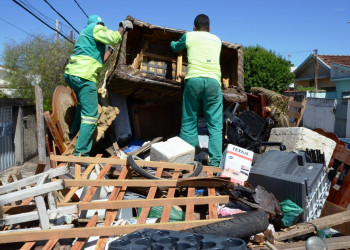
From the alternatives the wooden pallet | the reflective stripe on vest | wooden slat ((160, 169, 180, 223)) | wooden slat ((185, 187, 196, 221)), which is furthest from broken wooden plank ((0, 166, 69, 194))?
the reflective stripe on vest

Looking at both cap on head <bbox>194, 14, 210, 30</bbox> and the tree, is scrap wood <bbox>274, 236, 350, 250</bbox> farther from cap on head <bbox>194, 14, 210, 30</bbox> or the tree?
the tree

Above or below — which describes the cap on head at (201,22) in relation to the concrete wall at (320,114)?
above

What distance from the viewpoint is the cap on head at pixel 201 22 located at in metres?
4.96

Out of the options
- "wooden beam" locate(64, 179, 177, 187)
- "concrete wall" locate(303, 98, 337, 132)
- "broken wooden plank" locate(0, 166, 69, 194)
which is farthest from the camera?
"concrete wall" locate(303, 98, 337, 132)

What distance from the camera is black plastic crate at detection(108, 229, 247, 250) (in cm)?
179

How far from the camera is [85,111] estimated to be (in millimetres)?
4699

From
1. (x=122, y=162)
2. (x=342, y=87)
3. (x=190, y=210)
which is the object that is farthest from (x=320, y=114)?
(x=190, y=210)

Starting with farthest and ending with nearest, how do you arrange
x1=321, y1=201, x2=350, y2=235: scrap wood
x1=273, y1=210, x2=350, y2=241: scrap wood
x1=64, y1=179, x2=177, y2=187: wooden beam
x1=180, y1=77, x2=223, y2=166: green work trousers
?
x1=180, y1=77, x2=223, y2=166: green work trousers < x1=321, y1=201, x2=350, y2=235: scrap wood < x1=64, y1=179, x2=177, y2=187: wooden beam < x1=273, y1=210, x2=350, y2=241: scrap wood

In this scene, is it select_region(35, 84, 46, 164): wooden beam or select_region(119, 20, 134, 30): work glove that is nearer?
select_region(35, 84, 46, 164): wooden beam

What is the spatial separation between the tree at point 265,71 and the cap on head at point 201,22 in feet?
60.7

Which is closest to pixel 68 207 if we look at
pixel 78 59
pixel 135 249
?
pixel 135 249

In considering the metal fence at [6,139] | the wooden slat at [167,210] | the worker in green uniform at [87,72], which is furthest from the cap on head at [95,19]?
the metal fence at [6,139]

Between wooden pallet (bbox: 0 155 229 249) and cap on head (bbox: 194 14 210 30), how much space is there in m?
2.12

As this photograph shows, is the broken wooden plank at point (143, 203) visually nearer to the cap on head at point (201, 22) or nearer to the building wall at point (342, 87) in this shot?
the cap on head at point (201, 22)
